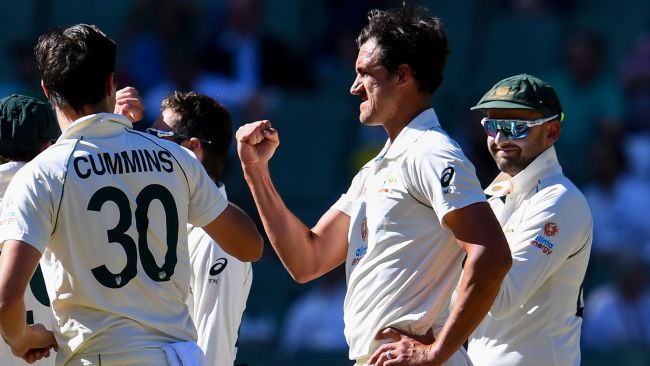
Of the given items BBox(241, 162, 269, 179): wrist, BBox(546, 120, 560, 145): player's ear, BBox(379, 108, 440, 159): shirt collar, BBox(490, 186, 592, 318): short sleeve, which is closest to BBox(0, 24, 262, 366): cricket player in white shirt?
BBox(241, 162, 269, 179): wrist

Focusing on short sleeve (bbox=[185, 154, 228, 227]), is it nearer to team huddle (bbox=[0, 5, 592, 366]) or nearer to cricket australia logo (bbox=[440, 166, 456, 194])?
team huddle (bbox=[0, 5, 592, 366])

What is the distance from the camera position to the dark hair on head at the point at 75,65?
3.68 meters

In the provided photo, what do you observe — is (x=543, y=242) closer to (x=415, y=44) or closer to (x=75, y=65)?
(x=415, y=44)

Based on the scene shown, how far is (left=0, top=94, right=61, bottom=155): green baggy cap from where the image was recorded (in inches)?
175

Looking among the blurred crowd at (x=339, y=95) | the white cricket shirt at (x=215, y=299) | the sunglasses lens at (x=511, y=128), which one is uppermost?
the sunglasses lens at (x=511, y=128)

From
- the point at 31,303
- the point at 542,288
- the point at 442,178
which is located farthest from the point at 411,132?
the point at 31,303

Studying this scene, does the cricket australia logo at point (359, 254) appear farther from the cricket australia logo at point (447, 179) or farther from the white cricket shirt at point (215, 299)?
the white cricket shirt at point (215, 299)

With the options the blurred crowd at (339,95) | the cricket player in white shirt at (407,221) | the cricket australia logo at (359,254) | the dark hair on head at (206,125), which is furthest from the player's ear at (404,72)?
A: the blurred crowd at (339,95)

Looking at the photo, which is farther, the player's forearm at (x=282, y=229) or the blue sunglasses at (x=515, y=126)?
the blue sunglasses at (x=515, y=126)

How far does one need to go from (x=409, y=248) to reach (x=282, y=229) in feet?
2.15

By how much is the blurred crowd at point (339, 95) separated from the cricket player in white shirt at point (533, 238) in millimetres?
5539

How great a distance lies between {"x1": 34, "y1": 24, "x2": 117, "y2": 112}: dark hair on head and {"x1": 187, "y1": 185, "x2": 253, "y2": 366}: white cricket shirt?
111cm

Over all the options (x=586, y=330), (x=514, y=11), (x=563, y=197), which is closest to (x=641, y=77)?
(x=514, y=11)

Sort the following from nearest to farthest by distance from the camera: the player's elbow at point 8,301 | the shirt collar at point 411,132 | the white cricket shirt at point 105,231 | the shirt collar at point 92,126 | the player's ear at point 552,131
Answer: the player's elbow at point 8,301
the white cricket shirt at point 105,231
the shirt collar at point 92,126
the shirt collar at point 411,132
the player's ear at point 552,131
